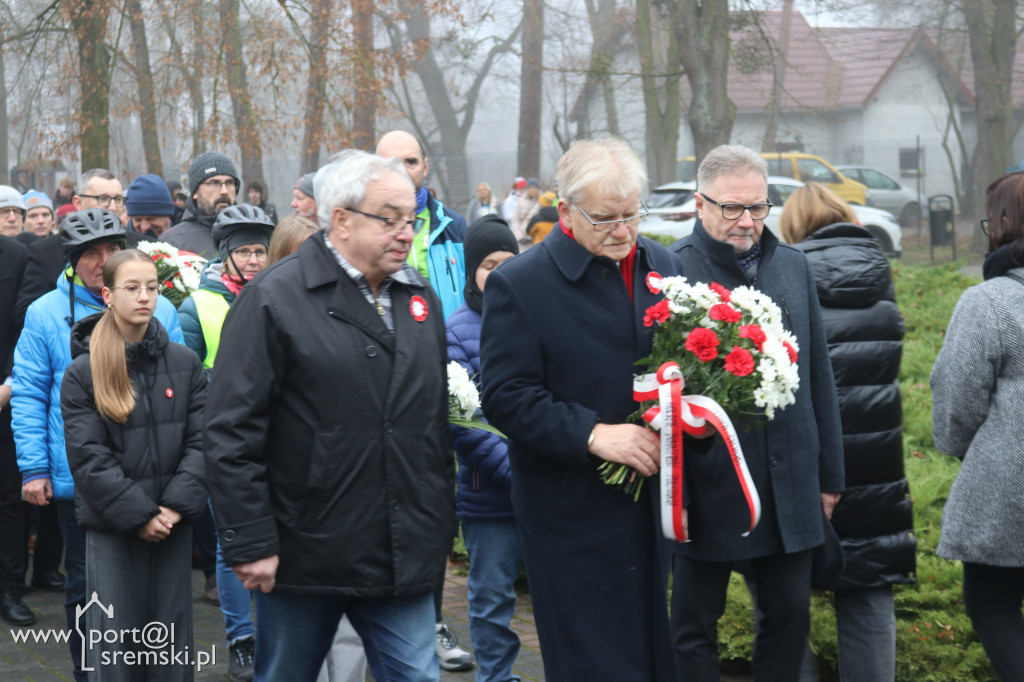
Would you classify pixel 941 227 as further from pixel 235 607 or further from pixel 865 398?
pixel 235 607

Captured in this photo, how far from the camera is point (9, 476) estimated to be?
23.4 ft

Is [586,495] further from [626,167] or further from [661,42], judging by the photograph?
[661,42]

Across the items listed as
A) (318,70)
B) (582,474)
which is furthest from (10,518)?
(318,70)

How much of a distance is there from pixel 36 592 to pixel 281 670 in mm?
4373

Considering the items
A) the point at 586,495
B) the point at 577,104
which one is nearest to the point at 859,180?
the point at 577,104

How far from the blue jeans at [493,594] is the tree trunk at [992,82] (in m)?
22.3

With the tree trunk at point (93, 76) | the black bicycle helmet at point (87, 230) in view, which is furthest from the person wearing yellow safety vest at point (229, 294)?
the tree trunk at point (93, 76)

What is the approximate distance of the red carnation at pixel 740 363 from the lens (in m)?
3.61

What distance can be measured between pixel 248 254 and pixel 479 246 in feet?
4.67

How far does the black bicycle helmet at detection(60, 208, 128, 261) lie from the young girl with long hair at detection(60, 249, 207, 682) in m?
0.70

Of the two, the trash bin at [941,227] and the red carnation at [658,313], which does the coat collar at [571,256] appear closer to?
the red carnation at [658,313]

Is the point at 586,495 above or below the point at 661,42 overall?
below

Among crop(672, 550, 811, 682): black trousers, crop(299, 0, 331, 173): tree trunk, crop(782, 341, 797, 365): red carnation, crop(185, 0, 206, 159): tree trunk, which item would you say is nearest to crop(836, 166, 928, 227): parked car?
crop(299, 0, 331, 173): tree trunk

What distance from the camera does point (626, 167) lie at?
149 inches
